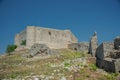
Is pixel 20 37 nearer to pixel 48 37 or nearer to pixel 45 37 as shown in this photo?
pixel 45 37

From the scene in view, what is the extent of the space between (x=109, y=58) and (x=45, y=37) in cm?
3217

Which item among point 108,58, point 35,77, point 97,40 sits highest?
point 97,40

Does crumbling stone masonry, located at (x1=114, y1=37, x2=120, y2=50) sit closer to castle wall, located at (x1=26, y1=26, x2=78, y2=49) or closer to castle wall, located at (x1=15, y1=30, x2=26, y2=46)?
castle wall, located at (x1=26, y1=26, x2=78, y2=49)

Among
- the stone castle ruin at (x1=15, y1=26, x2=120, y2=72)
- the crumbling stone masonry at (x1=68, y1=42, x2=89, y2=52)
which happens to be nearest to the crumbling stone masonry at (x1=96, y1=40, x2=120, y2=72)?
the stone castle ruin at (x1=15, y1=26, x2=120, y2=72)

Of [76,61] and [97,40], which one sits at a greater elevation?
[97,40]

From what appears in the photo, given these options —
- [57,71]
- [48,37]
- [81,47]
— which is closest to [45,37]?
[48,37]

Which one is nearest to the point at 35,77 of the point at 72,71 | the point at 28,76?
the point at 28,76

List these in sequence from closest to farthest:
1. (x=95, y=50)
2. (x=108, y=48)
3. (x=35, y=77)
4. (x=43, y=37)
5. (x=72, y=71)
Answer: (x=35, y=77)
(x=72, y=71)
(x=108, y=48)
(x=95, y=50)
(x=43, y=37)

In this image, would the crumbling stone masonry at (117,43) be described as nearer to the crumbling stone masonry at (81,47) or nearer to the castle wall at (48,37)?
the crumbling stone masonry at (81,47)

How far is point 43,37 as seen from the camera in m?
61.3

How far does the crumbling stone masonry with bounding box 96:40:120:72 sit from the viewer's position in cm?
2806

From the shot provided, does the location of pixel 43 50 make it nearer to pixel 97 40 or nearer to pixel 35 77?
pixel 97 40

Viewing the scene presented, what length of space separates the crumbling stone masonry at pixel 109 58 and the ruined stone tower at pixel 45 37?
27.9 meters

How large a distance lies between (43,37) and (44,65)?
28.0 meters
